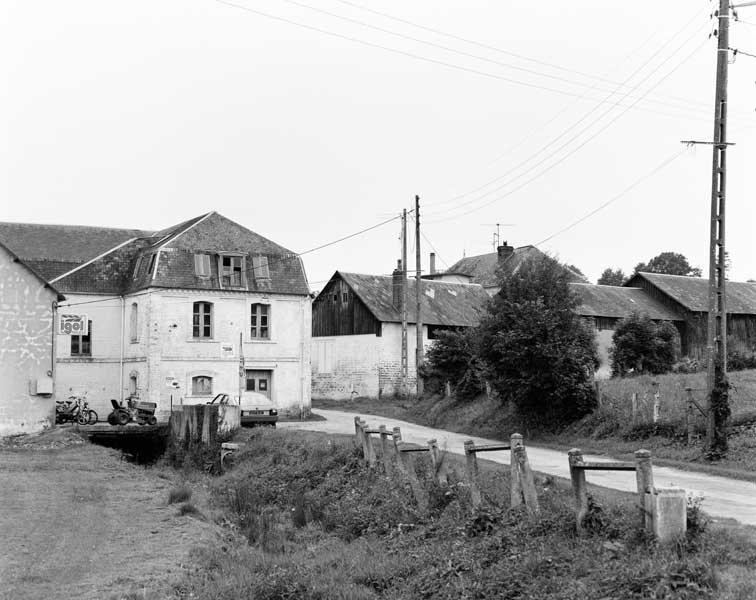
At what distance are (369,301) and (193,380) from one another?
14.1m

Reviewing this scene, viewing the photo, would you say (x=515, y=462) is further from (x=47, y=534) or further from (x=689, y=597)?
(x=47, y=534)

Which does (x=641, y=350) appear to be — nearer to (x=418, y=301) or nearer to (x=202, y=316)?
(x=418, y=301)

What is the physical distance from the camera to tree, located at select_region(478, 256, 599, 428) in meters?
30.0

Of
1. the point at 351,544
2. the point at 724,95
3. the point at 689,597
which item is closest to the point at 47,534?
the point at 351,544

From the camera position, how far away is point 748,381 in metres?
31.3

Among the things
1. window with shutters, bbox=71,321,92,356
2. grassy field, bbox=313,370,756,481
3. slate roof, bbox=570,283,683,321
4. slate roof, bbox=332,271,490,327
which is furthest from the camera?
slate roof, bbox=570,283,683,321

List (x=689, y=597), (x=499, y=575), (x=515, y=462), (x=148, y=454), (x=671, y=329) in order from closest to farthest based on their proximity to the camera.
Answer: (x=689, y=597) → (x=499, y=575) → (x=515, y=462) → (x=148, y=454) → (x=671, y=329)

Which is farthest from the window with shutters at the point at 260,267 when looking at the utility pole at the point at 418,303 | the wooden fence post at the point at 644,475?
the wooden fence post at the point at 644,475

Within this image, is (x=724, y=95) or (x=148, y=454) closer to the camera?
(x=724, y=95)

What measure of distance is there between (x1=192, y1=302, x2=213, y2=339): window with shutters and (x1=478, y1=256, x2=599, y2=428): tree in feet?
54.4

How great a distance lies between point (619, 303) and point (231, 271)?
85.3ft

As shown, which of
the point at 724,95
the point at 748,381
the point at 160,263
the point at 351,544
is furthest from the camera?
the point at 160,263

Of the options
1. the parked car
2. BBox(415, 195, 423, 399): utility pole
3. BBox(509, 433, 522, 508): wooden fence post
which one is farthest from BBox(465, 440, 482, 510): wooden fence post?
BBox(415, 195, 423, 399): utility pole

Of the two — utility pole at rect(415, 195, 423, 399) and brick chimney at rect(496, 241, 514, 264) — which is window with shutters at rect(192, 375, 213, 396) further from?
brick chimney at rect(496, 241, 514, 264)
